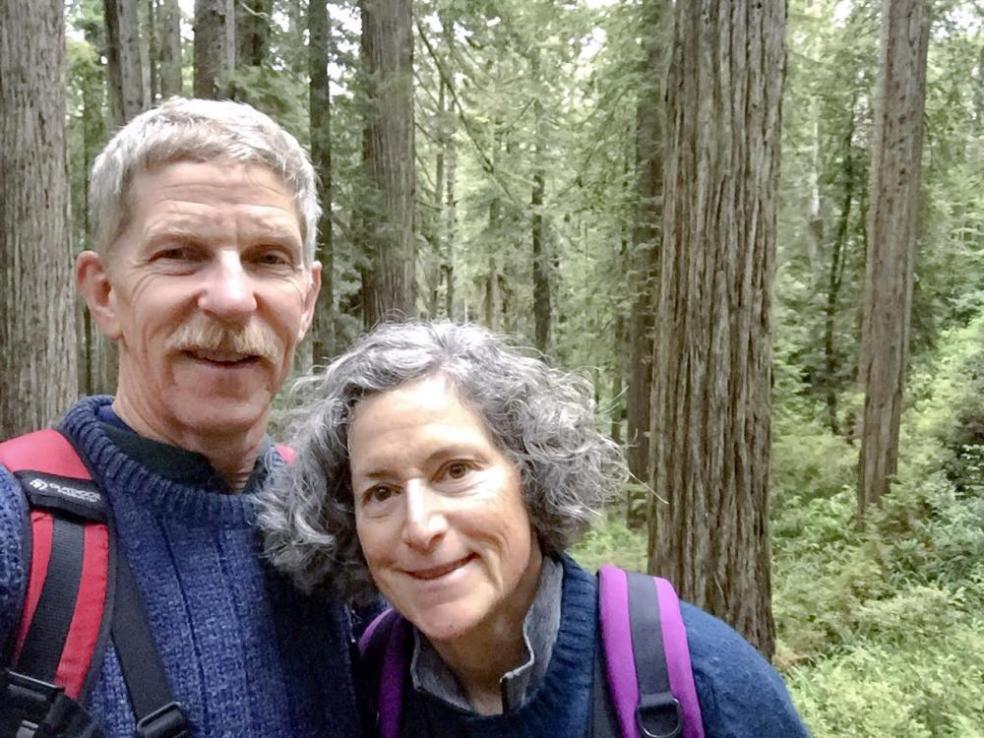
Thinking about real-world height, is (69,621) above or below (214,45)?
below

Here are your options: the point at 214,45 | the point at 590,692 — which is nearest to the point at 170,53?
the point at 214,45

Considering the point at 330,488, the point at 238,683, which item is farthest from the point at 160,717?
the point at 330,488

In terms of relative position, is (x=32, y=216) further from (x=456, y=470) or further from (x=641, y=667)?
(x=641, y=667)

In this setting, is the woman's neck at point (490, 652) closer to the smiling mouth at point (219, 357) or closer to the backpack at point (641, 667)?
the backpack at point (641, 667)

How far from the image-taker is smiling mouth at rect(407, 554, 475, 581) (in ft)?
5.60

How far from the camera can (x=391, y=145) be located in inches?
368

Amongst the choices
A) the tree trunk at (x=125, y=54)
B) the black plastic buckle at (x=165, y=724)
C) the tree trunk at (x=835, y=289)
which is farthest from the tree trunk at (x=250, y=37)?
the tree trunk at (x=835, y=289)

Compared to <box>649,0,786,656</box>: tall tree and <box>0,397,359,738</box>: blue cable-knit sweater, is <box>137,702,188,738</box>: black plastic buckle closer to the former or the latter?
<box>0,397,359,738</box>: blue cable-knit sweater

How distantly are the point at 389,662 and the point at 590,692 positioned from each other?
1.63 feet

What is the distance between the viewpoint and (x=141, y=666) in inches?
59.3

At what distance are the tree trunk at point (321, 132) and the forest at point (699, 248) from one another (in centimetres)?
4

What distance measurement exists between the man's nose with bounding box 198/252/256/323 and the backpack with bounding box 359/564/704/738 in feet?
3.07

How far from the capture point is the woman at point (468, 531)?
1.70 metres

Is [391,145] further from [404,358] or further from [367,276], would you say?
[404,358]
